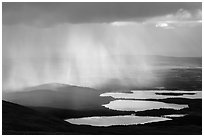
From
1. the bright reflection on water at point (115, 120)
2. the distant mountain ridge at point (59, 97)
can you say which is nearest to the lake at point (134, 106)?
the bright reflection on water at point (115, 120)

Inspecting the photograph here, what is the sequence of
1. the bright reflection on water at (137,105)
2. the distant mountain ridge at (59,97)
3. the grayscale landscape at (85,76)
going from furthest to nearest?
the bright reflection on water at (137,105) → the distant mountain ridge at (59,97) → the grayscale landscape at (85,76)

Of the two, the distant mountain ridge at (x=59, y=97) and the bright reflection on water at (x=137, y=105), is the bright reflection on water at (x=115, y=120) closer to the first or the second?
the bright reflection on water at (x=137, y=105)

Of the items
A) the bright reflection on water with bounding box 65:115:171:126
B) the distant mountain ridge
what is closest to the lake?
the bright reflection on water with bounding box 65:115:171:126

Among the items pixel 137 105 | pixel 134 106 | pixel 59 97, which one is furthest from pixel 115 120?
Result: pixel 59 97

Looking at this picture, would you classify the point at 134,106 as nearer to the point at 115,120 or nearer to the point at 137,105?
the point at 137,105

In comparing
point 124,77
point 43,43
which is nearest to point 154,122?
point 43,43

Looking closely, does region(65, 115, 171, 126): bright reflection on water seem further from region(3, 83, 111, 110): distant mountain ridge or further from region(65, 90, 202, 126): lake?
region(3, 83, 111, 110): distant mountain ridge

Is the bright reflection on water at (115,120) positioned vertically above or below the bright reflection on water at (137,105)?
below

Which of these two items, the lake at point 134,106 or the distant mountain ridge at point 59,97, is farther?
the distant mountain ridge at point 59,97
